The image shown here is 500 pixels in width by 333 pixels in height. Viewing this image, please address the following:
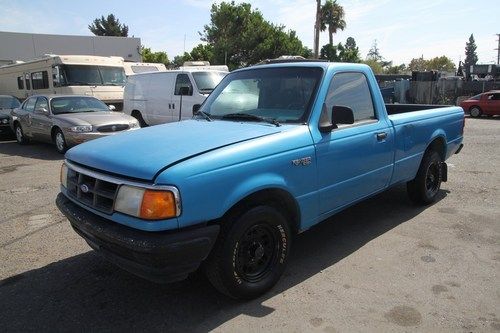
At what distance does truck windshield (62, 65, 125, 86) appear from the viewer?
15.6 meters

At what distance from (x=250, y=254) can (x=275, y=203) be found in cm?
47

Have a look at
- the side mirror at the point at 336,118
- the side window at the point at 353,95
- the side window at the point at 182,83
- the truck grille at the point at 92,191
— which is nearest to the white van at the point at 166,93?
the side window at the point at 182,83

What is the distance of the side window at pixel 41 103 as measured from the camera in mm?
11306

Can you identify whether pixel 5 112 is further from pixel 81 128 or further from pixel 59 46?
pixel 59 46

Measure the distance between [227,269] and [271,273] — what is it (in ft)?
1.75

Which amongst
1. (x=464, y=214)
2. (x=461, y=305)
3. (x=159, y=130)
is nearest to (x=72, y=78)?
(x=159, y=130)

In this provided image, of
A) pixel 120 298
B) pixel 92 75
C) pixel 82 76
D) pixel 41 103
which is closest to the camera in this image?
pixel 120 298

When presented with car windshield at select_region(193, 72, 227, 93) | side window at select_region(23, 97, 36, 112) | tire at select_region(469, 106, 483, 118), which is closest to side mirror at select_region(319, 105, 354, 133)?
car windshield at select_region(193, 72, 227, 93)

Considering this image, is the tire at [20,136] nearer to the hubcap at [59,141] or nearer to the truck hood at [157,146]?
the hubcap at [59,141]

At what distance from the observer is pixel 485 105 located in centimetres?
2216

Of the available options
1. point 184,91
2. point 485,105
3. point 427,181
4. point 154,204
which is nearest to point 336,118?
point 154,204

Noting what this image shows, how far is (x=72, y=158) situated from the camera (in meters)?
3.58

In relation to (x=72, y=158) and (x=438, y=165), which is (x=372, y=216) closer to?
(x=438, y=165)

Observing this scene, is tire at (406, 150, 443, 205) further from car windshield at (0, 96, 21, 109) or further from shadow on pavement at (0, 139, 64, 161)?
car windshield at (0, 96, 21, 109)
